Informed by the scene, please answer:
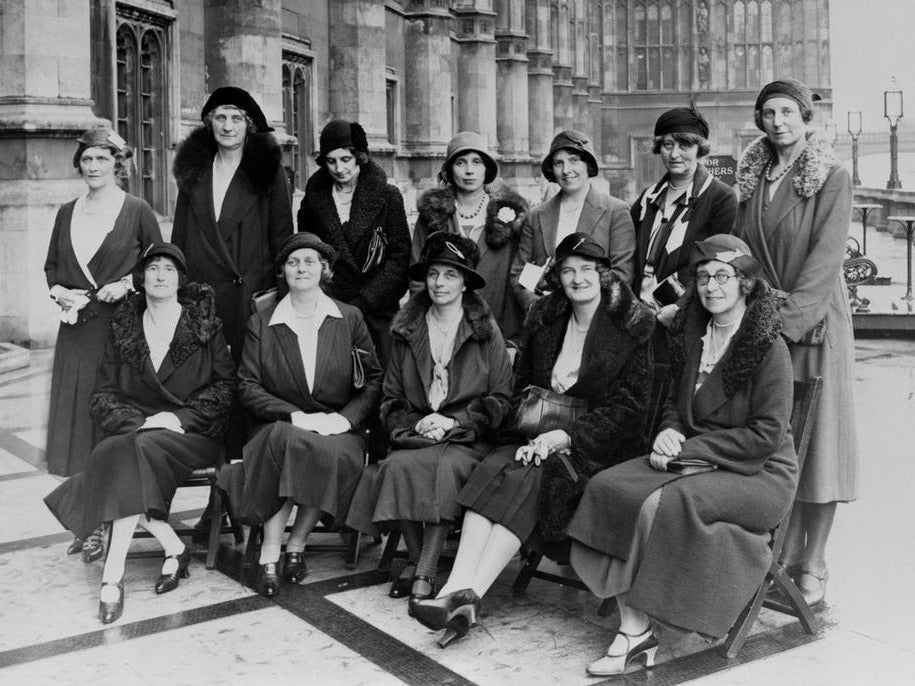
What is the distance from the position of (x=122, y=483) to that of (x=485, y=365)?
5.59 ft

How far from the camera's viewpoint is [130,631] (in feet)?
16.0

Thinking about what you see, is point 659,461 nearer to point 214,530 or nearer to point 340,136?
point 214,530

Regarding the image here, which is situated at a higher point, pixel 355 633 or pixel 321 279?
pixel 321 279

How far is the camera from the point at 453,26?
28.8 metres

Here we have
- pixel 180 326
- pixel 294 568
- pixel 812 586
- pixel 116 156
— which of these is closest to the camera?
pixel 812 586

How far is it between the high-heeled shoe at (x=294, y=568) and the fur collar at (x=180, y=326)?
1.05 m

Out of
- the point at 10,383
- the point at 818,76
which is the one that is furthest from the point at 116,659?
the point at 818,76

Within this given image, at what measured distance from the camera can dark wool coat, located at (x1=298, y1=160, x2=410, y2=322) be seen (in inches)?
250

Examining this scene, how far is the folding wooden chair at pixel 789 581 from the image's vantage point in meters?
4.68

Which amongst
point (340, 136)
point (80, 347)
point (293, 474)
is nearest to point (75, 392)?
point (80, 347)

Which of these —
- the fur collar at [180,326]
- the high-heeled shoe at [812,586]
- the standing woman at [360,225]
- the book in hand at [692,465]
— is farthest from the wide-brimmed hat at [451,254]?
the high-heeled shoe at [812,586]

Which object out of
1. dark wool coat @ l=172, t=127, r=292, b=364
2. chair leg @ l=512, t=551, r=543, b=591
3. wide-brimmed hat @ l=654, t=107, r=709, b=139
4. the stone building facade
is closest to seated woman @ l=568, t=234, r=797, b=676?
chair leg @ l=512, t=551, r=543, b=591

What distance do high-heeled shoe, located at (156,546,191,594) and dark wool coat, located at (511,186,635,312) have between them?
206 cm

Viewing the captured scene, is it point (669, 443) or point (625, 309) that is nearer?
point (669, 443)
